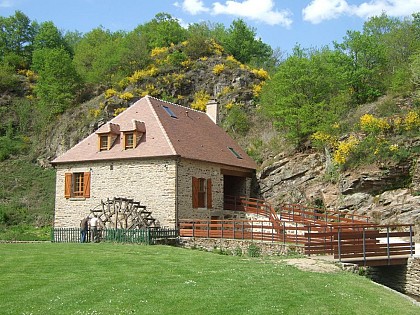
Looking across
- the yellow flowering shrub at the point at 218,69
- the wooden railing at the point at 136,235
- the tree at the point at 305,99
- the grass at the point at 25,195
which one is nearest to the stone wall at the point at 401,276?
the wooden railing at the point at 136,235

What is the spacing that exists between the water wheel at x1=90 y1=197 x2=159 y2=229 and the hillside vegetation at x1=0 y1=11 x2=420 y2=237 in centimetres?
1143

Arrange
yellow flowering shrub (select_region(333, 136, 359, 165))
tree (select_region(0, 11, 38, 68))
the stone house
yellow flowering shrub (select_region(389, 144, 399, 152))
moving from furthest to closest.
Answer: tree (select_region(0, 11, 38, 68))
yellow flowering shrub (select_region(333, 136, 359, 165))
yellow flowering shrub (select_region(389, 144, 399, 152))
the stone house

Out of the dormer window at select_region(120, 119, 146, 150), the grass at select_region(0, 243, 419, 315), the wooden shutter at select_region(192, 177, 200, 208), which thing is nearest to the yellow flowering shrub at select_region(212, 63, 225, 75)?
the dormer window at select_region(120, 119, 146, 150)

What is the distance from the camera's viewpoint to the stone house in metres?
24.6

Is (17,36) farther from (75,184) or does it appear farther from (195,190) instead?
(195,190)

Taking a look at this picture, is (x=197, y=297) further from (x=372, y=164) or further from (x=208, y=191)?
(x=372, y=164)

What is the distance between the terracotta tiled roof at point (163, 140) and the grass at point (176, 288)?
10447mm

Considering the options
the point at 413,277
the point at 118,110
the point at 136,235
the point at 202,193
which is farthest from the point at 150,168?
the point at 118,110

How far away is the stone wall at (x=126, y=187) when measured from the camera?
24406mm

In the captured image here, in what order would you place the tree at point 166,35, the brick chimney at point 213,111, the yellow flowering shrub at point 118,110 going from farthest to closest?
1. the tree at point 166,35
2. the yellow flowering shrub at point 118,110
3. the brick chimney at point 213,111

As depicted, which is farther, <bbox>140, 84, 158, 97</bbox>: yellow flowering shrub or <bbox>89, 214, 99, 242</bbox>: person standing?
<bbox>140, 84, 158, 97</bbox>: yellow flowering shrub

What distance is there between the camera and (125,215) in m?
23.8

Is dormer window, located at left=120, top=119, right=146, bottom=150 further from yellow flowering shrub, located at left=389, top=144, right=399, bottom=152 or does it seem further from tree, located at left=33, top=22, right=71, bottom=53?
tree, located at left=33, top=22, right=71, bottom=53

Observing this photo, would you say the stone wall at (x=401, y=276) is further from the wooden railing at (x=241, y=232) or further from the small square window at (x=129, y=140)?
the small square window at (x=129, y=140)
